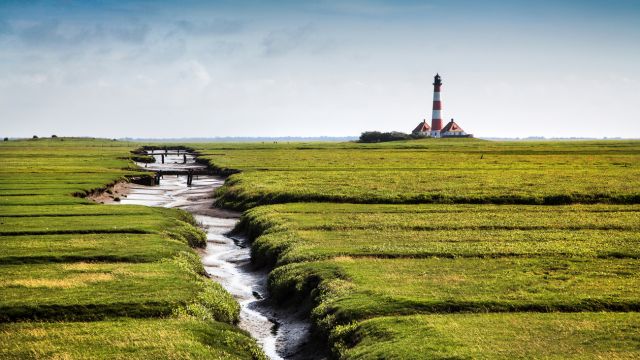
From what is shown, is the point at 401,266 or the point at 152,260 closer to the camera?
the point at 401,266

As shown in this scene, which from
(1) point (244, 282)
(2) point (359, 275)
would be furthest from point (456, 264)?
(1) point (244, 282)

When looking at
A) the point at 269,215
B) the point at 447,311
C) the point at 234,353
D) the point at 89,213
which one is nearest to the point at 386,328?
the point at 447,311

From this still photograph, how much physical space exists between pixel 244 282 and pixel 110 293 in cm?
923

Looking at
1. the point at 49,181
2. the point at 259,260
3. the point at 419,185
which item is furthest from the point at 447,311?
the point at 49,181

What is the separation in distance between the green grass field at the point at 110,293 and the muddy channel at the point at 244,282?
3.71ft

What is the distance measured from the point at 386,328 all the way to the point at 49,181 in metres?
60.7

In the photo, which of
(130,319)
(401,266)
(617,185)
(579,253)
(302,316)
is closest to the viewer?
(130,319)

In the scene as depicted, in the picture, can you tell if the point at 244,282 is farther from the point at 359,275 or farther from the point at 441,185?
the point at 441,185

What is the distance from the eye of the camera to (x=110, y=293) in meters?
26.6

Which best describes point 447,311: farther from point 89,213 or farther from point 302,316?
point 89,213

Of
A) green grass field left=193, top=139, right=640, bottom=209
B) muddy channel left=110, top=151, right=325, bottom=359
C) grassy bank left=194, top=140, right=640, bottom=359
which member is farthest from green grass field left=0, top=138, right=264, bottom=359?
green grass field left=193, top=139, right=640, bottom=209

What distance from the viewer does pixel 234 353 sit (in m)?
22.1

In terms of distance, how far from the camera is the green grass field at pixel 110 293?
21.2m

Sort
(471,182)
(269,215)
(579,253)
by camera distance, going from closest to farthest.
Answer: (579,253), (269,215), (471,182)
